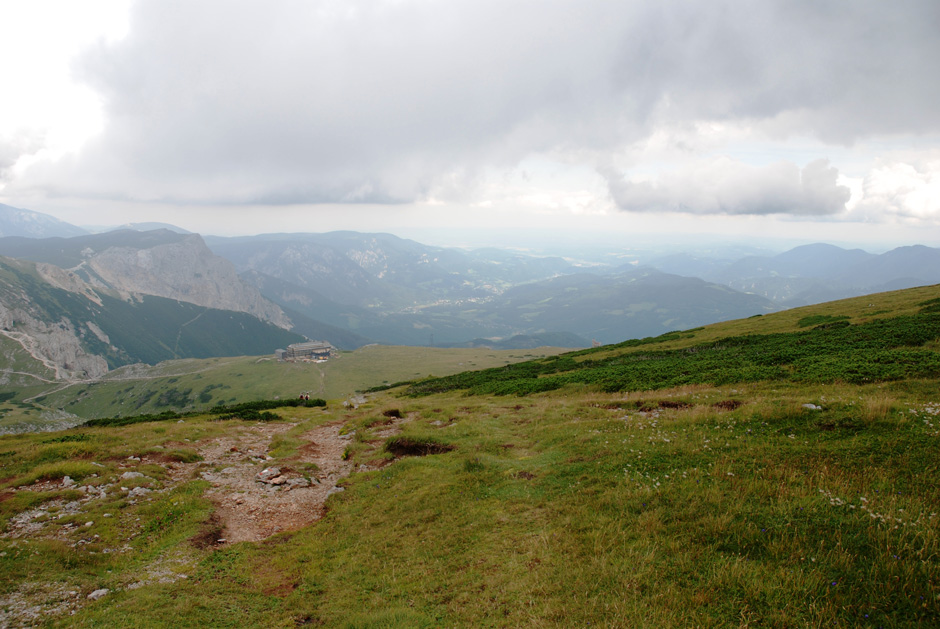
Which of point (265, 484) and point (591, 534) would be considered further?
point (265, 484)

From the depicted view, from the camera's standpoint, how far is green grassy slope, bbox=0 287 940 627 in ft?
25.4

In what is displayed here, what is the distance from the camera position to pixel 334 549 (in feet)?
45.2

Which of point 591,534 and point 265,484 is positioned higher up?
point 591,534

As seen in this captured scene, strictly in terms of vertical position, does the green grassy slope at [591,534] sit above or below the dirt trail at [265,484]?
above

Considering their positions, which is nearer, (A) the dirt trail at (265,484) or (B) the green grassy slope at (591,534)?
(B) the green grassy slope at (591,534)

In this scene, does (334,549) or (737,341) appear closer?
(334,549)

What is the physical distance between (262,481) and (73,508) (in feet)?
22.3

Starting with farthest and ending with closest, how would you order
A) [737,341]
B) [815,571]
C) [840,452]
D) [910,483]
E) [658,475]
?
[737,341] < [658,475] < [840,452] < [910,483] < [815,571]

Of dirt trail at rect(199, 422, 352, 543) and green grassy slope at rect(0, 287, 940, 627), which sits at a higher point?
green grassy slope at rect(0, 287, 940, 627)

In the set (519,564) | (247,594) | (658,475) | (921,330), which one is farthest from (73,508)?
(921,330)

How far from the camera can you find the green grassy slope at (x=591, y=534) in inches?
305

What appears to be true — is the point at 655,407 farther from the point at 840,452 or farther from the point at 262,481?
the point at 262,481

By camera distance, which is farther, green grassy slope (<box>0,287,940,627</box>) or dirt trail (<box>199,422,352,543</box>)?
dirt trail (<box>199,422,352,543</box>)

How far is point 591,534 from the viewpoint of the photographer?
1053cm
